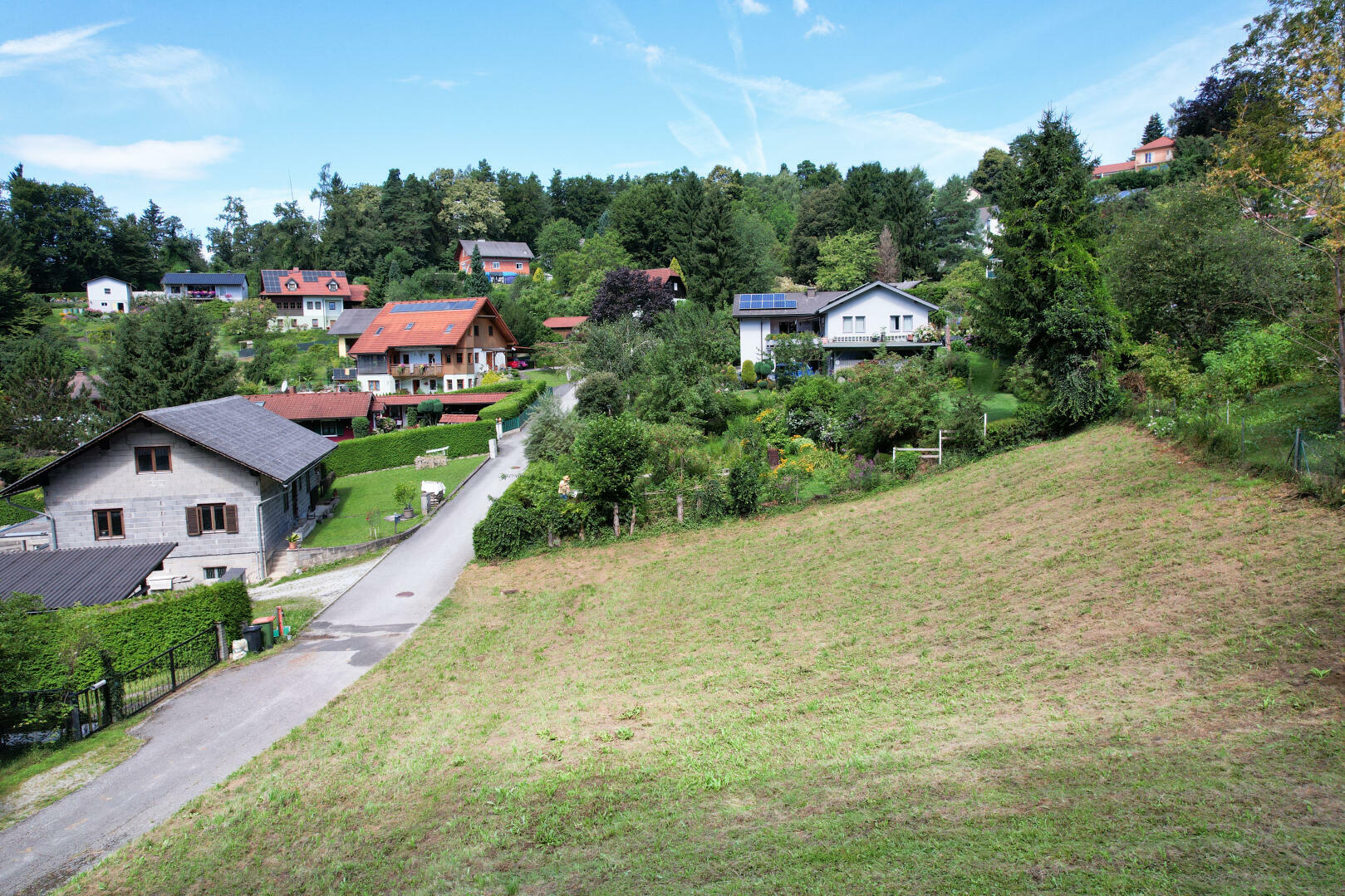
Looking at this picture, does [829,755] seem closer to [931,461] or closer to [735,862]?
[735,862]

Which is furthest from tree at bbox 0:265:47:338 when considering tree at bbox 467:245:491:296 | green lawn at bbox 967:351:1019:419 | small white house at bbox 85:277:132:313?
green lawn at bbox 967:351:1019:419

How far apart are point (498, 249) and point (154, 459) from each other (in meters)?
75.5

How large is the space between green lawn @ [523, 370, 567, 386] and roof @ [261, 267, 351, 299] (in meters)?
37.0

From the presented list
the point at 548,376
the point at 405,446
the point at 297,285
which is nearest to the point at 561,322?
the point at 548,376

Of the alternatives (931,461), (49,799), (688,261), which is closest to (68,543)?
(49,799)

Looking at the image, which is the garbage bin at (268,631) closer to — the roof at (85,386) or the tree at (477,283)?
the roof at (85,386)

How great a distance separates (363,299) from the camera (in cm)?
8588

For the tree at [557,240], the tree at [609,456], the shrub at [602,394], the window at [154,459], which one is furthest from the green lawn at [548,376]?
the tree at [557,240]

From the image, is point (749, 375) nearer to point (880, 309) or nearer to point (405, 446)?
point (880, 309)

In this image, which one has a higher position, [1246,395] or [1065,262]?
[1065,262]

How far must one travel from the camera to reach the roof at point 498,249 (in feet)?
312

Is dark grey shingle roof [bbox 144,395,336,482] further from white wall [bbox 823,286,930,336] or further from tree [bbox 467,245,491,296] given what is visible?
tree [bbox 467,245,491,296]

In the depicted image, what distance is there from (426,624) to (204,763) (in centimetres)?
754

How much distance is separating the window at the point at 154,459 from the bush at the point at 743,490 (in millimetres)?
19817
